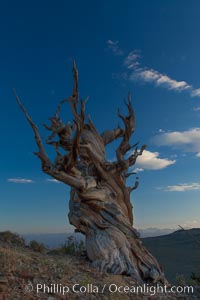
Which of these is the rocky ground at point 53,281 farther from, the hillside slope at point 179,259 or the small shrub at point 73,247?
the hillside slope at point 179,259

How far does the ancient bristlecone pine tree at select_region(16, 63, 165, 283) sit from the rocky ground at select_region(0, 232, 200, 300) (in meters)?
0.94

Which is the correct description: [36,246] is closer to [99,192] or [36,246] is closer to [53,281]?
[99,192]

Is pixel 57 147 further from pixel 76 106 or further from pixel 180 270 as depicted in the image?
pixel 180 270

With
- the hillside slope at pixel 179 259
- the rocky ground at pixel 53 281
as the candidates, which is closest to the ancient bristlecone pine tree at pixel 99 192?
the rocky ground at pixel 53 281

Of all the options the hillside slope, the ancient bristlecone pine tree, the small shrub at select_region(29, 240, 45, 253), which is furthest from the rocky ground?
the hillside slope

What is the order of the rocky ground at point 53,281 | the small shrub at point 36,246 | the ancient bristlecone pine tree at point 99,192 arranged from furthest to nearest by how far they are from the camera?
1. the small shrub at point 36,246
2. the ancient bristlecone pine tree at point 99,192
3. the rocky ground at point 53,281

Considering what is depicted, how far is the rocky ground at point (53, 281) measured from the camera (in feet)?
Answer: 17.8

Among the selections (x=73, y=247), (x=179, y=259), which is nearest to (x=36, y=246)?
(x=73, y=247)

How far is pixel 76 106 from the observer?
30.2 ft

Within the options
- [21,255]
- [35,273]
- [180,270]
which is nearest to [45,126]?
[21,255]

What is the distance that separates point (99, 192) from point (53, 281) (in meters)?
3.59

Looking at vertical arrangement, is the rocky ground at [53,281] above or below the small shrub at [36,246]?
below

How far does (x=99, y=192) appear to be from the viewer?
30.9 ft

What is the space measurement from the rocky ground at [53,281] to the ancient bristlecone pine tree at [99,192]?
36.9 inches
